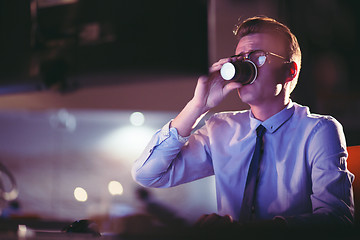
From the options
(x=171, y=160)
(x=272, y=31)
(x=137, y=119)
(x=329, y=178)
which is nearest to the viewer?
(x=329, y=178)

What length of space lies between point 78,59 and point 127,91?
2114 mm

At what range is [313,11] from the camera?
7.51 ft

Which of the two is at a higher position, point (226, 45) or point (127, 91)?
point (226, 45)

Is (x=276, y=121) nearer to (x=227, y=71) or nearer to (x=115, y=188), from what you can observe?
(x=227, y=71)

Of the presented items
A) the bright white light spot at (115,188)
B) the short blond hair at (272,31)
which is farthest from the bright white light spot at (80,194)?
the short blond hair at (272,31)

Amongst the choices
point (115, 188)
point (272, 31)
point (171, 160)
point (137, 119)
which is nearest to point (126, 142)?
point (137, 119)

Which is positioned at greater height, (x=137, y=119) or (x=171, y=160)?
(x=137, y=119)

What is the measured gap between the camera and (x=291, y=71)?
4.85 feet

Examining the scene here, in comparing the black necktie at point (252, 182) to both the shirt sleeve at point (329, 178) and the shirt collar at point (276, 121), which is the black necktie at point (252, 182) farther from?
the shirt sleeve at point (329, 178)

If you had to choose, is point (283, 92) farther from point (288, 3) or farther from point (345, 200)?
point (288, 3)

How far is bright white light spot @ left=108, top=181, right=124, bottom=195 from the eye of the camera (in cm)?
313

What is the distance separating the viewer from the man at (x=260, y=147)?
1259 millimetres

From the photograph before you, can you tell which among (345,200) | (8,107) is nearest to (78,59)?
(345,200)

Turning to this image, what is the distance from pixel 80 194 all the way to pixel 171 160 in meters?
2.06
